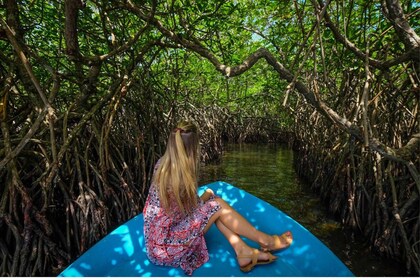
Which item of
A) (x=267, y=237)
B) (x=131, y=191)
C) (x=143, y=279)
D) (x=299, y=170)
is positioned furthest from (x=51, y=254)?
(x=299, y=170)

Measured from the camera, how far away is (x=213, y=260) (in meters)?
2.25

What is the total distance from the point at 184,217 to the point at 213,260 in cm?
39

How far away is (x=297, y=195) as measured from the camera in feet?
18.4

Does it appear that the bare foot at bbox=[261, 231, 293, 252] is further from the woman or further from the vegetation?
the vegetation

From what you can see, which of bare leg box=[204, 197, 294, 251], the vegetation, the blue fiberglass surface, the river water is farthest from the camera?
the river water

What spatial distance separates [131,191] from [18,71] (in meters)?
1.89

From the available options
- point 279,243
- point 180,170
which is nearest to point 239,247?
point 279,243

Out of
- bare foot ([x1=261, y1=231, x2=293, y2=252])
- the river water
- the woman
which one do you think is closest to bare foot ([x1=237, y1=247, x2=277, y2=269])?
the woman

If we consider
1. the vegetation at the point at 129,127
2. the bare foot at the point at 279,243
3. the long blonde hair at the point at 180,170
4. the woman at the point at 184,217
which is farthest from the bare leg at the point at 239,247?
the vegetation at the point at 129,127

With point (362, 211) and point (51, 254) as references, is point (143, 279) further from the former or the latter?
point (362, 211)

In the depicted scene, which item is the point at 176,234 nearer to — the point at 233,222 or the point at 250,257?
the point at 233,222

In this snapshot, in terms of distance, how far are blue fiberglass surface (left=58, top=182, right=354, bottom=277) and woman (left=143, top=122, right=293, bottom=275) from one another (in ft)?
0.23

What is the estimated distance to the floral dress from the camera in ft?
7.06

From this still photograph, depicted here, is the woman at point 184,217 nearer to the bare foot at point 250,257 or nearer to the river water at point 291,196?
the bare foot at point 250,257
